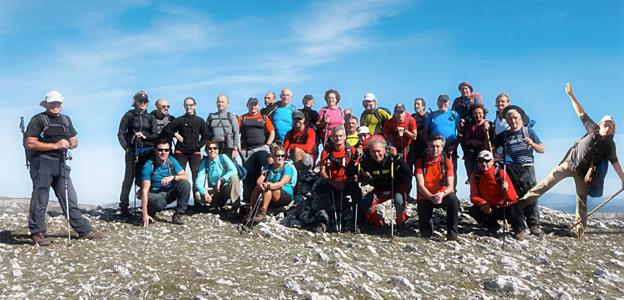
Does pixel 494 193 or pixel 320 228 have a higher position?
pixel 494 193

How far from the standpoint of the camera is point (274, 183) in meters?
14.6

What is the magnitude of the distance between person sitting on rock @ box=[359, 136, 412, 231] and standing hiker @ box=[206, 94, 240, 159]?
4412 millimetres

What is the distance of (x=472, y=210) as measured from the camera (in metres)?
14.4

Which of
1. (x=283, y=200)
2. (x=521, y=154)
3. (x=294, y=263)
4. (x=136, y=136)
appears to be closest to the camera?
(x=294, y=263)

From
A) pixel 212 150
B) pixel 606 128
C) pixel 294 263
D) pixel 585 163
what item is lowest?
pixel 294 263

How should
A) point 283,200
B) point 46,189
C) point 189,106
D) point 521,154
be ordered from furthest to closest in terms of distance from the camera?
point 189,106 → point 283,200 → point 521,154 → point 46,189

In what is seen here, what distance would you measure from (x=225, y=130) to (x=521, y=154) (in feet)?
28.6

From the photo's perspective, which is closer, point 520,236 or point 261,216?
point 520,236

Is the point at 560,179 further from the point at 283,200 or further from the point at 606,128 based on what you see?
the point at 283,200

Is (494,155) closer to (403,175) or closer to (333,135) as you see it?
(403,175)

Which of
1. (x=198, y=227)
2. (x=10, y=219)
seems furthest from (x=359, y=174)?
(x=10, y=219)

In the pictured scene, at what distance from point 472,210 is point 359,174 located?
3.40 meters

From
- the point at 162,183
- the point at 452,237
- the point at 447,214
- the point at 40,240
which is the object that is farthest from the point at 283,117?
the point at 40,240

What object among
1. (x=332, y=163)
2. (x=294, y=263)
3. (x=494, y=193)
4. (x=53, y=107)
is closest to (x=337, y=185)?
(x=332, y=163)
